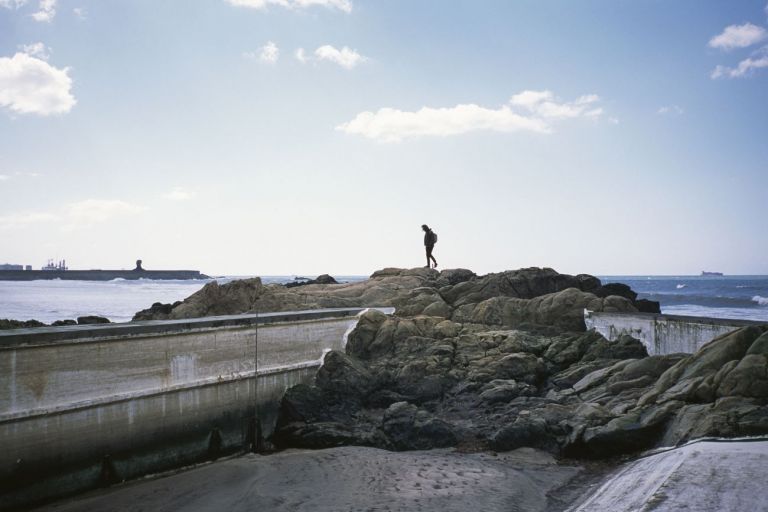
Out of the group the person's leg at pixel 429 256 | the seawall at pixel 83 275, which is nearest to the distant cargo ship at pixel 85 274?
the seawall at pixel 83 275

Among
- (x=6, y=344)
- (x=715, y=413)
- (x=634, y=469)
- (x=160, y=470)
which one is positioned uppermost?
(x=6, y=344)

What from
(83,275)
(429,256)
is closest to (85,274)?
(83,275)

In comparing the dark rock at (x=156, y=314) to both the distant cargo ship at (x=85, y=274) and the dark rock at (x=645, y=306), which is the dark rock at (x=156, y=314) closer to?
the dark rock at (x=645, y=306)

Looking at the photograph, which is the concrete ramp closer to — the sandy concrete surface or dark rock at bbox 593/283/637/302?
the sandy concrete surface

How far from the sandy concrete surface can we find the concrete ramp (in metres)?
0.91

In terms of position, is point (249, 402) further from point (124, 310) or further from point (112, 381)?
point (124, 310)

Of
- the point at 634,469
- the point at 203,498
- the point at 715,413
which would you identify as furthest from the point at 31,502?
the point at 715,413

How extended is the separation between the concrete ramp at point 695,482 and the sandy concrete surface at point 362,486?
91 cm

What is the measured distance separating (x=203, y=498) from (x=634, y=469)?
689 cm

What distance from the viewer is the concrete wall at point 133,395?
9258mm

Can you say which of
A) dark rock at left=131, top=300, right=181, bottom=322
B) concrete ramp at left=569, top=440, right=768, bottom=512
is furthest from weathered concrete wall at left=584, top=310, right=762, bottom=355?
dark rock at left=131, top=300, right=181, bottom=322

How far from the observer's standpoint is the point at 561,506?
8391 mm

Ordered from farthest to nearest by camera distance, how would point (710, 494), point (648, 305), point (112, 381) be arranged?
point (648, 305), point (112, 381), point (710, 494)

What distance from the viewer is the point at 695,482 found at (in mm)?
7359
